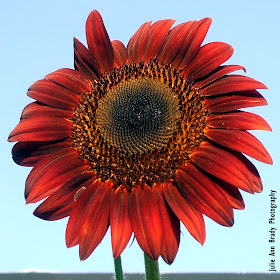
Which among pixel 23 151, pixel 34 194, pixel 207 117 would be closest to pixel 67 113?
pixel 23 151

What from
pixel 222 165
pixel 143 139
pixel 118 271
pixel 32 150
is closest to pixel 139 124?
pixel 143 139

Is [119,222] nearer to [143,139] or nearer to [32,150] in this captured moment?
[143,139]

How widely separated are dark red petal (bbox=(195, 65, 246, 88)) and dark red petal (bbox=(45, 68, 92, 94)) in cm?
54

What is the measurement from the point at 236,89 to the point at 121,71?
57 centimetres

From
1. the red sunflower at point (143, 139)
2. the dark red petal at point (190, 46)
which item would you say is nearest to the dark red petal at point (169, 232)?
the red sunflower at point (143, 139)

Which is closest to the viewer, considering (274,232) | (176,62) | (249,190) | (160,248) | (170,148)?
(160,248)

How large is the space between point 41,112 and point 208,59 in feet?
2.71

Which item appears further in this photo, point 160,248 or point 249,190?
point 249,190

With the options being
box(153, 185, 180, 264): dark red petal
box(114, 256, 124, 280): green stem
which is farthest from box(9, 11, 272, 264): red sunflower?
box(114, 256, 124, 280): green stem

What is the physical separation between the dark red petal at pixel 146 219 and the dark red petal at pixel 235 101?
0.54 metres

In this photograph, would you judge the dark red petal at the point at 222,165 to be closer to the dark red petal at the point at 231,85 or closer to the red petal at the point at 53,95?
the dark red petal at the point at 231,85

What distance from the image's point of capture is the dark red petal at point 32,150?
2.69 m

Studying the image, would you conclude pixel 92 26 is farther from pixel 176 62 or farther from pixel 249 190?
pixel 249 190

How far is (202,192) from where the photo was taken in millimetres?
2418
